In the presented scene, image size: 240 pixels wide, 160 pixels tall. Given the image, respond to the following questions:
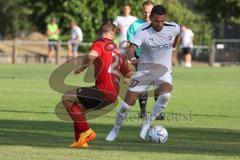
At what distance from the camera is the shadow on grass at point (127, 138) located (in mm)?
11062

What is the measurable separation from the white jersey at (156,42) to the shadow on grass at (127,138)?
121 centimetres

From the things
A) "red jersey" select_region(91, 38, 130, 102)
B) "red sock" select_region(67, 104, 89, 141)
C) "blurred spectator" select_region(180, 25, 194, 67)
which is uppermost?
"red jersey" select_region(91, 38, 130, 102)

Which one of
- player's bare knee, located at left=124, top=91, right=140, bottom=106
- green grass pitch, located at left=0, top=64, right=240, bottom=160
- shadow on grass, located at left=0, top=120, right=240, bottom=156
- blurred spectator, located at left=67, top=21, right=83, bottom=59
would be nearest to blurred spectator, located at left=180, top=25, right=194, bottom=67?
blurred spectator, located at left=67, top=21, right=83, bottom=59

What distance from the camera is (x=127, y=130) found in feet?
44.7

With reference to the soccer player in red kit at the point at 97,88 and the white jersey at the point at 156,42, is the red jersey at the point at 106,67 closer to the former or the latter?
the soccer player in red kit at the point at 97,88

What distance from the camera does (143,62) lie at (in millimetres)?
12648

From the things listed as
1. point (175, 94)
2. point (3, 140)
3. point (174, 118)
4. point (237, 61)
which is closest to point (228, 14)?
point (237, 61)

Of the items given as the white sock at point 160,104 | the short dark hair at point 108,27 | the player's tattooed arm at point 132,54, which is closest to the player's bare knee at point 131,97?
the white sock at point 160,104

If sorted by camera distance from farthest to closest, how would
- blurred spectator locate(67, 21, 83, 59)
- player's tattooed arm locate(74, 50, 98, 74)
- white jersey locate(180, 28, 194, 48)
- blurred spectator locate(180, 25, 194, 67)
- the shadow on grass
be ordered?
white jersey locate(180, 28, 194, 48), blurred spectator locate(180, 25, 194, 67), blurred spectator locate(67, 21, 83, 59), player's tattooed arm locate(74, 50, 98, 74), the shadow on grass

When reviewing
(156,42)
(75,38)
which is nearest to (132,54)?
(156,42)

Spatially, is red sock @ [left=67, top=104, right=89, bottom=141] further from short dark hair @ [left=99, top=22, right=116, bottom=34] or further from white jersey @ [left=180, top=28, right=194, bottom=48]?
white jersey @ [left=180, top=28, right=194, bottom=48]

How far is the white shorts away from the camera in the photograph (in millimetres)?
12367

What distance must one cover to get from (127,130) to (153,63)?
159 cm

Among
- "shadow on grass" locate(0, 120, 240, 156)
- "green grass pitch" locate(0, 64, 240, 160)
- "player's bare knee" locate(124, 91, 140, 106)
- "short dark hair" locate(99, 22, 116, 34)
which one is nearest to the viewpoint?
"green grass pitch" locate(0, 64, 240, 160)
